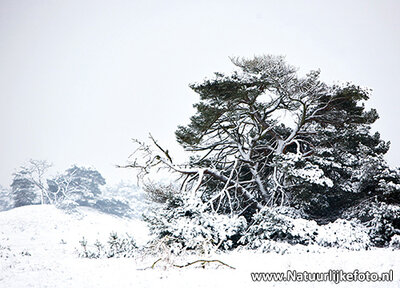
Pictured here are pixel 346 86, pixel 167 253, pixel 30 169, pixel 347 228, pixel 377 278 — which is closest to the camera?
pixel 377 278

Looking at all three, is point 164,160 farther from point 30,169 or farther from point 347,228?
point 30,169

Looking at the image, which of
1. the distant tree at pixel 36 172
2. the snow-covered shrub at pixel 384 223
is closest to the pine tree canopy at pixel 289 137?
the snow-covered shrub at pixel 384 223

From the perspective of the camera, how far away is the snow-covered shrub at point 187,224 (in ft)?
31.2

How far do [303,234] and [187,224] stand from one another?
13.2ft

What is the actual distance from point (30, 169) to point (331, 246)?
47353 mm

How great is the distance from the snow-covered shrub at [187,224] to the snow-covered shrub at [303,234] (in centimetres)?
99

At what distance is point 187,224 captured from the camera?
32.1ft

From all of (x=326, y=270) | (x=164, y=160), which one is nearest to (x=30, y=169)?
(x=164, y=160)

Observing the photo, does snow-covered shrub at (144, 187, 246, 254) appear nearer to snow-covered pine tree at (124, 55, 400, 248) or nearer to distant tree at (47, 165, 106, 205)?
snow-covered pine tree at (124, 55, 400, 248)

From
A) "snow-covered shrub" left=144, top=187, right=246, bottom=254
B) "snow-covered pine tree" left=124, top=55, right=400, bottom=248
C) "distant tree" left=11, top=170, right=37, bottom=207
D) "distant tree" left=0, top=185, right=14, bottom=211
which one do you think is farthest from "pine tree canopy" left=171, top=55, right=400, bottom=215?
"distant tree" left=0, top=185, right=14, bottom=211

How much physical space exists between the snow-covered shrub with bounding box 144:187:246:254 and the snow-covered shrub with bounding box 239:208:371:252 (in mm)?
993

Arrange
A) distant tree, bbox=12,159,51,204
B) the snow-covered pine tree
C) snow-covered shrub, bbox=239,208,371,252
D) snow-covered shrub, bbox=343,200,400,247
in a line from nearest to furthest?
snow-covered shrub, bbox=239,208,371,252
snow-covered shrub, bbox=343,200,400,247
the snow-covered pine tree
distant tree, bbox=12,159,51,204

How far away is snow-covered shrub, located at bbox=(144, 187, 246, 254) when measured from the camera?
9523 mm

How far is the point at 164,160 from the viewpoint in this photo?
13.0 meters
